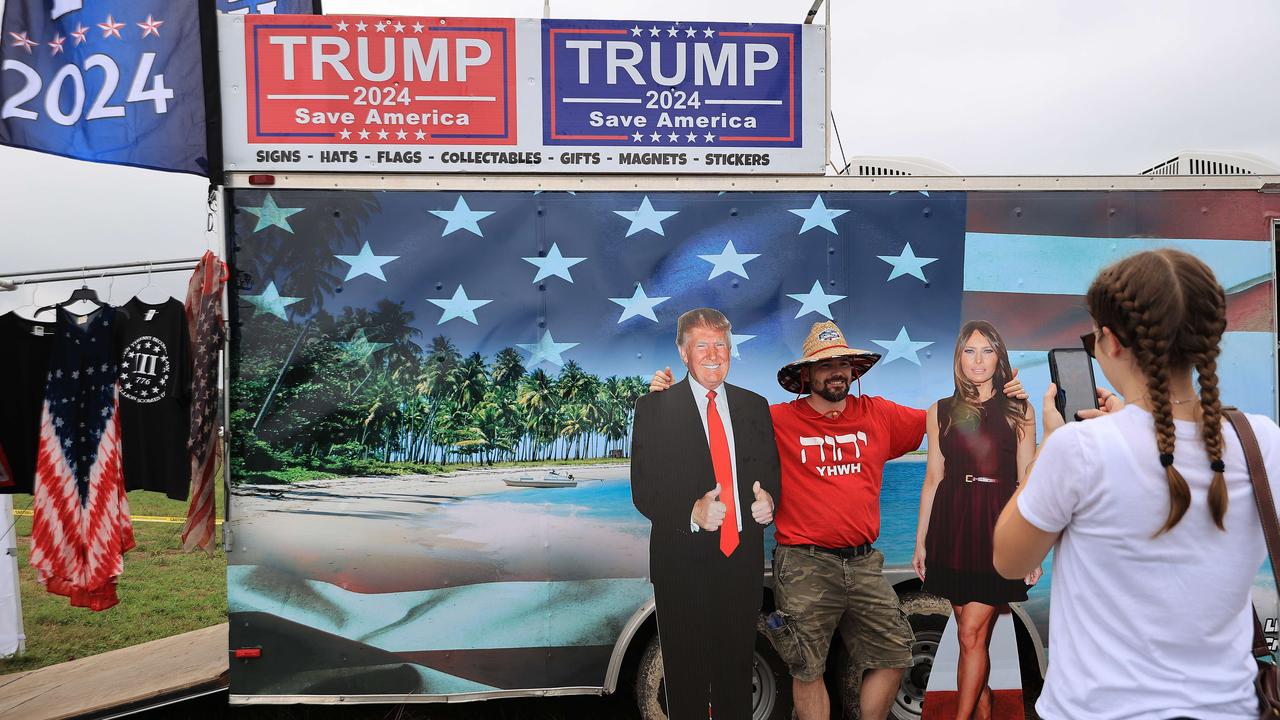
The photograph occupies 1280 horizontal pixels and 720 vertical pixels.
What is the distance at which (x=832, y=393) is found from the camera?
3.60 meters

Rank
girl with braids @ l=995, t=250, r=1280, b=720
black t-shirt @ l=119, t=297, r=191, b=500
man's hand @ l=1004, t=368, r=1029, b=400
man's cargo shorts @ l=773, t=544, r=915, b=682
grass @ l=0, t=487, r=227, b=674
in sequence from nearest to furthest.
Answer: girl with braids @ l=995, t=250, r=1280, b=720 < man's cargo shorts @ l=773, t=544, r=915, b=682 < man's hand @ l=1004, t=368, r=1029, b=400 < black t-shirt @ l=119, t=297, r=191, b=500 < grass @ l=0, t=487, r=227, b=674

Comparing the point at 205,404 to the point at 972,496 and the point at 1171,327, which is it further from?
the point at 1171,327

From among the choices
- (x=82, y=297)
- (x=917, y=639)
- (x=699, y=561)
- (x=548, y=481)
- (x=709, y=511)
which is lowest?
(x=917, y=639)

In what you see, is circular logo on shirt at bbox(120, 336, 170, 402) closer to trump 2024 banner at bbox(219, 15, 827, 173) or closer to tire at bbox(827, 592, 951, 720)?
Result: trump 2024 banner at bbox(219, 15, 827, 173)

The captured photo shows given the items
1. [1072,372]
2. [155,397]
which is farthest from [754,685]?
[155,397]

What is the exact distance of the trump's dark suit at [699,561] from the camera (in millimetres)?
3629

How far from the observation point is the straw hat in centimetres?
361

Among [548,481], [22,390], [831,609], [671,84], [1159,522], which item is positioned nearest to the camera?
[1159,522]

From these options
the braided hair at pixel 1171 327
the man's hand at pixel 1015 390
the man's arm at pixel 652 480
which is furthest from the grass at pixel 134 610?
the braided hair at pixel 1171 327

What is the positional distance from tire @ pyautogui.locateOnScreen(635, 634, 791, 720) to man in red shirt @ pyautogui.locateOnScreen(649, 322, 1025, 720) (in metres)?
0.24

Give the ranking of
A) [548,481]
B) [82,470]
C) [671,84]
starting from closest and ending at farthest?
1. [548,481]
2. [671,84]
3. [82,470]

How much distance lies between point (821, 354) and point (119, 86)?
3490 mm

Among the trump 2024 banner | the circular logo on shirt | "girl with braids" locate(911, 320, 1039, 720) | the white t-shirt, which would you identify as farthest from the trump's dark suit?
the circular logo on shirt

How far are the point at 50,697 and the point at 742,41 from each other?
4960mm
